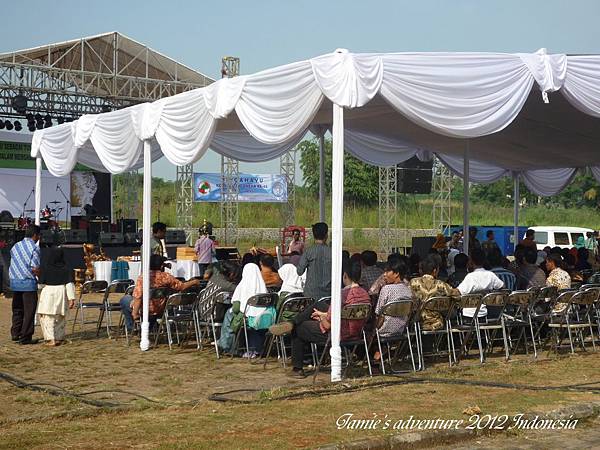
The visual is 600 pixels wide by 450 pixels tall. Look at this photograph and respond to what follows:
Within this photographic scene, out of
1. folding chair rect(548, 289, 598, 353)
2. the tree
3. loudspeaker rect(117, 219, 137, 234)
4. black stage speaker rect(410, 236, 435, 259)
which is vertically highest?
the tree

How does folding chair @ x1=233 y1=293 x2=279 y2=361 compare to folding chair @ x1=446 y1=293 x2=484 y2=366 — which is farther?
folding chair @ x1=233 y1=293 x2=279 y2=361

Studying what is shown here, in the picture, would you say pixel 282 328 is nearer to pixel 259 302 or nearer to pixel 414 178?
pixel 259 302

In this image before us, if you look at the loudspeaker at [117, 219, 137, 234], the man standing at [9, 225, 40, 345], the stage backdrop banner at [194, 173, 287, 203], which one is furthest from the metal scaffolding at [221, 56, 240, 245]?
the man standing at [9, 225, 40, 345]

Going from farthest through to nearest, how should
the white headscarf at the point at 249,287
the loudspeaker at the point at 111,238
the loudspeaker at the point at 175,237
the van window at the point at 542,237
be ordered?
the van window at the point at 542,237
the loudspeaker at the point at 175,237
the loudspeaker at the point at 111,238
the white headscarf at the point at 249,287

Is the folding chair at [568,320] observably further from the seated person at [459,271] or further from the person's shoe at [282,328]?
the person's shoe at [282,328]

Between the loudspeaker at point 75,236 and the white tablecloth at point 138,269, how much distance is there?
5585mm

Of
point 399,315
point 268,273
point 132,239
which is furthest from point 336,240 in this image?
point 132,239

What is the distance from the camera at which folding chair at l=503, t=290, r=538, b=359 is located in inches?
344

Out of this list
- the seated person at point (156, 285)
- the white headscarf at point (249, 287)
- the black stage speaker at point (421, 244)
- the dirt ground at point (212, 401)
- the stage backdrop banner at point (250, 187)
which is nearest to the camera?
the dirt ground at point (212, 401)

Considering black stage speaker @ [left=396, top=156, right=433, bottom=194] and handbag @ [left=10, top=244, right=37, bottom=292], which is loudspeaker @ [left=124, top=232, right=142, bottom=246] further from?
handbag @ [left=10, top=244, right=37, bottom=292]

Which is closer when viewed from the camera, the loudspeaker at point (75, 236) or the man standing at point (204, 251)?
the man standing at point (204, 251)

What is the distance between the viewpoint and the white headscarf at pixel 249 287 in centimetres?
889

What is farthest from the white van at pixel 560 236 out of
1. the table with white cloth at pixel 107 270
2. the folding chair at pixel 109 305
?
the folding chair at pixel 109 305

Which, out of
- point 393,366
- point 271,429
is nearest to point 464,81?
point 393,366
